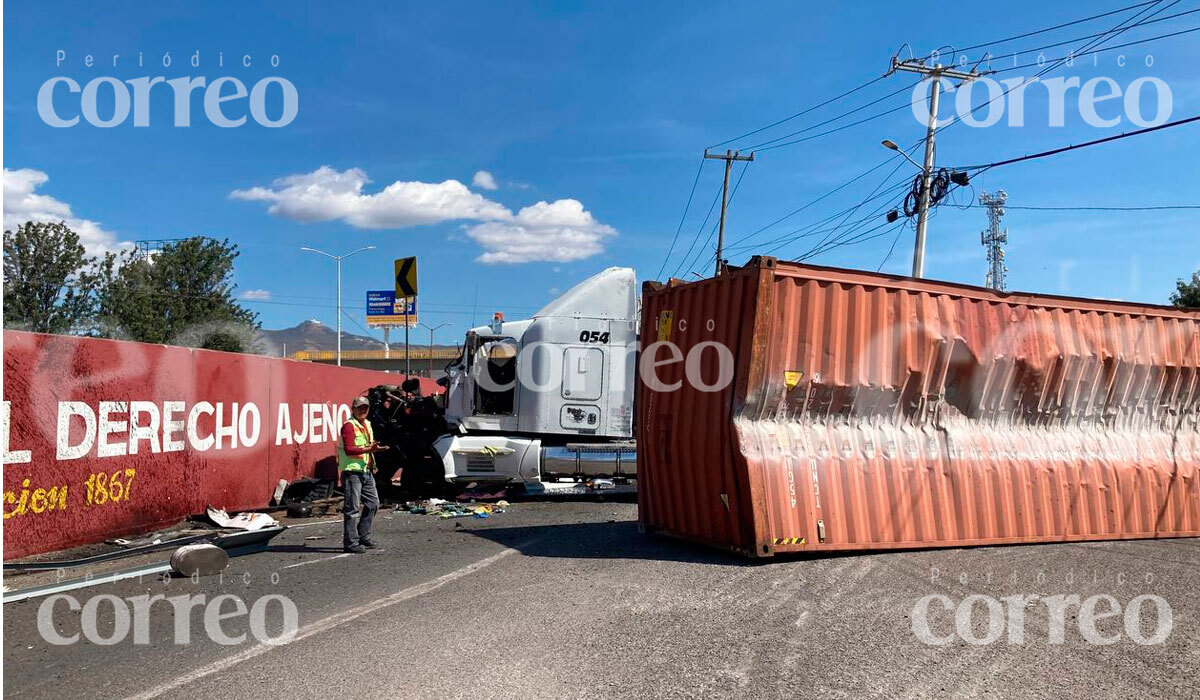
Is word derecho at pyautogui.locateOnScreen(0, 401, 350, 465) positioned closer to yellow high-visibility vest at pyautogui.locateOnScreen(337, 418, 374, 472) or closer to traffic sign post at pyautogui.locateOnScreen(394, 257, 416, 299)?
yellow high-visibility vest at pyautogui.locateOnScreen(337, 418, 374, 472)

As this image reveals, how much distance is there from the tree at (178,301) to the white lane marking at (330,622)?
29.2 m

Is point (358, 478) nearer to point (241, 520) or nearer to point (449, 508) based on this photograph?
point (241, 520)

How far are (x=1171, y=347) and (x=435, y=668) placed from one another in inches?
364

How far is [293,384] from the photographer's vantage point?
44.5 feet

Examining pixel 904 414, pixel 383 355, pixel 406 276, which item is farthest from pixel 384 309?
pixel 904 414

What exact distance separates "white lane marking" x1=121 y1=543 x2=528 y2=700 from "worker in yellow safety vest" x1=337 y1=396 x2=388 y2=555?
1608 millimetres

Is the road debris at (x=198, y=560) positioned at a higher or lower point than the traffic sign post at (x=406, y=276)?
lower

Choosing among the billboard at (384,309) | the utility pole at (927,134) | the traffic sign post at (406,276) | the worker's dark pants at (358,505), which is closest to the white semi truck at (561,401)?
the worker's dark pants at (358,505)

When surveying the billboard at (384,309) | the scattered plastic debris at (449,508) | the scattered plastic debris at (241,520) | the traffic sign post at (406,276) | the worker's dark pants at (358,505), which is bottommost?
the scattered plastic debris at (449,508)

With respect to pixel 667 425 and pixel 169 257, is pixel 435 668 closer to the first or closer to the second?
pixel 667 425

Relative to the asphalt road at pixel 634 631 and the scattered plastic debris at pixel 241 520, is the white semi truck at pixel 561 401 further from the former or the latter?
the asphalt road at pixel 634 631

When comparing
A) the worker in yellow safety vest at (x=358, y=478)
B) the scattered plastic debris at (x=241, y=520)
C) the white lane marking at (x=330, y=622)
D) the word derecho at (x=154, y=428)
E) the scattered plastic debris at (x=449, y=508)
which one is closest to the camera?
the white lane marking at (x=330, y=622)

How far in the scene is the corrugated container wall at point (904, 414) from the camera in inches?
307

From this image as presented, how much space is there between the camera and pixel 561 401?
43.4 ft
